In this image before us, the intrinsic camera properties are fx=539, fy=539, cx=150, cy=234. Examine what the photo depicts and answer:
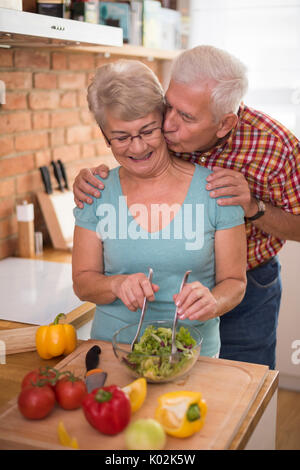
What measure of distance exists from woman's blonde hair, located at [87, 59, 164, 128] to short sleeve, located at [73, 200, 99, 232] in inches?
9.7

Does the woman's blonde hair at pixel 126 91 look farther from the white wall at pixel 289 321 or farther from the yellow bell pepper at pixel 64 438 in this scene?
the white wall at pixel 289 321

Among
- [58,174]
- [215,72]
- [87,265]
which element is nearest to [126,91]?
[215,72]

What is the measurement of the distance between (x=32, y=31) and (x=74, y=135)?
4.17 feet

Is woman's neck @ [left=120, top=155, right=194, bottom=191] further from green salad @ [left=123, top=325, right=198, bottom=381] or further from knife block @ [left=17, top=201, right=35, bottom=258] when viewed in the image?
knife block @ [left=17, top=201, right=35, bottom=258]

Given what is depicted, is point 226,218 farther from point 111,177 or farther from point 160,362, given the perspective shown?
point 160,362

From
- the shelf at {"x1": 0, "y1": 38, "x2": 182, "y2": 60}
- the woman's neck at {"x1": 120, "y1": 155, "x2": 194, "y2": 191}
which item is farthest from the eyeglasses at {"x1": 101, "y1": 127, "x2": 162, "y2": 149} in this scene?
the shelf at {"x1": 0, "y1": 38, "x2": 182, "y2": 60}

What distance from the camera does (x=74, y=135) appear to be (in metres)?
2.66

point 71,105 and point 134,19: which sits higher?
point 134,19

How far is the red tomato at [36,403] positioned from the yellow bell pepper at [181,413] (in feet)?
0.69

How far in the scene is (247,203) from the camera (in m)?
1.47

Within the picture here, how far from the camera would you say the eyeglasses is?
1.33 meters

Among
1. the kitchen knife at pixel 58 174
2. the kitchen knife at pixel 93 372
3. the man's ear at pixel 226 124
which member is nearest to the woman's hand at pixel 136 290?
the kitchen knife at pixel 93 372
